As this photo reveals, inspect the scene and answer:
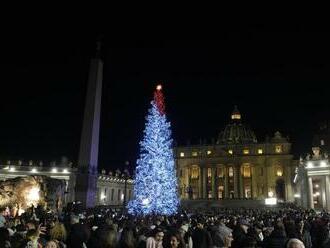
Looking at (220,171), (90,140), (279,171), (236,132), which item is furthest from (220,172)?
(90,140)

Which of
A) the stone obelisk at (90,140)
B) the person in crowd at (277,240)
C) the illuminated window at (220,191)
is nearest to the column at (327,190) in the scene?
the stone obelisk at (90,140)

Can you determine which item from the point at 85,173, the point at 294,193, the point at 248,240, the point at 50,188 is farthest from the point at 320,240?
the point at 294,193

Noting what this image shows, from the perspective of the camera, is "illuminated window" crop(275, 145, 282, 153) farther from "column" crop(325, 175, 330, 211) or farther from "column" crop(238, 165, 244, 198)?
"column" crop(325, 175, 330, 211)

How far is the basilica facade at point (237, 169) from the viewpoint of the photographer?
107 meters

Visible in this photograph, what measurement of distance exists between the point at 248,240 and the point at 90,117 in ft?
91.7

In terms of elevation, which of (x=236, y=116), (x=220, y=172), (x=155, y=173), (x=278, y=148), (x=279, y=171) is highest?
(x=236, y=116)

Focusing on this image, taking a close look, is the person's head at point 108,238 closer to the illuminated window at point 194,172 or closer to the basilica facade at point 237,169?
the basilica facade at point 237,169

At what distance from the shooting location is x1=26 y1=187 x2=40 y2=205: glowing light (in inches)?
1273

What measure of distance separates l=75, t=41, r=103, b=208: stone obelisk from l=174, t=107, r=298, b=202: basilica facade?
72.7 meters

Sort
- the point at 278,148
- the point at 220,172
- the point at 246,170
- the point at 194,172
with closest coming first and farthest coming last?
the point at 278,148, the point at 246,170, the point at 220,172, the point at 194,172

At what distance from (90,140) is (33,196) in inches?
282

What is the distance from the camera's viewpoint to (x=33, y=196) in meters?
33.0

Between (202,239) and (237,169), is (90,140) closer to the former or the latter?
(202,239)

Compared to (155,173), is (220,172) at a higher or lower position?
higher
